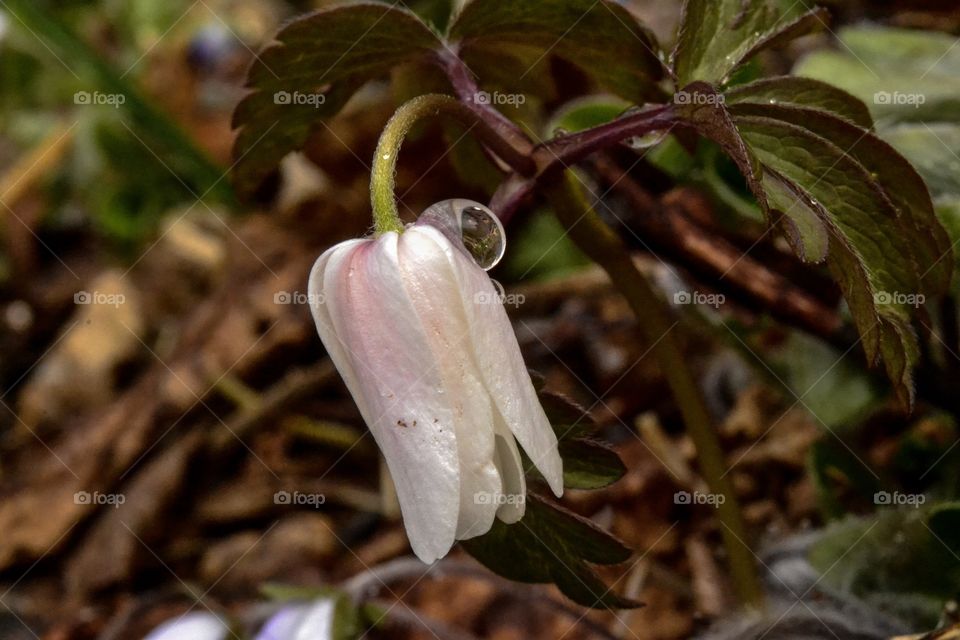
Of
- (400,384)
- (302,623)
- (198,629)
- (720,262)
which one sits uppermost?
(400,384)

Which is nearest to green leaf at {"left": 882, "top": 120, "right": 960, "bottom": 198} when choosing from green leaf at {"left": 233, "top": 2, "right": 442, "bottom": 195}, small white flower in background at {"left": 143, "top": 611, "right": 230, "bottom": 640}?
green leaf at {"left": 233, "top": 2, "right": 442, "bottom": 195}

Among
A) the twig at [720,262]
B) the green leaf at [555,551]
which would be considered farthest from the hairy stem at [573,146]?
the twig at [720,262]

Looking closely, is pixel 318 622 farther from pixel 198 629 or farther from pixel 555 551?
pixel 555 551

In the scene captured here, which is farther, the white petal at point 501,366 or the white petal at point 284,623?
the white petal at point 284,623

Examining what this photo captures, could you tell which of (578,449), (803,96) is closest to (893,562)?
(578,449)

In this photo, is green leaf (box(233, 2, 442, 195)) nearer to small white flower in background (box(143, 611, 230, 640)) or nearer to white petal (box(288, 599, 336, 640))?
white petal (box(288, 599, 336, 640))

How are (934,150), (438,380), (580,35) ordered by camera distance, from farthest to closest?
(934,150) → (580,35) → (438,380)

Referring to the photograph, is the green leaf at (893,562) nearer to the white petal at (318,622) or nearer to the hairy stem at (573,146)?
the hairy stem at (573,146)
